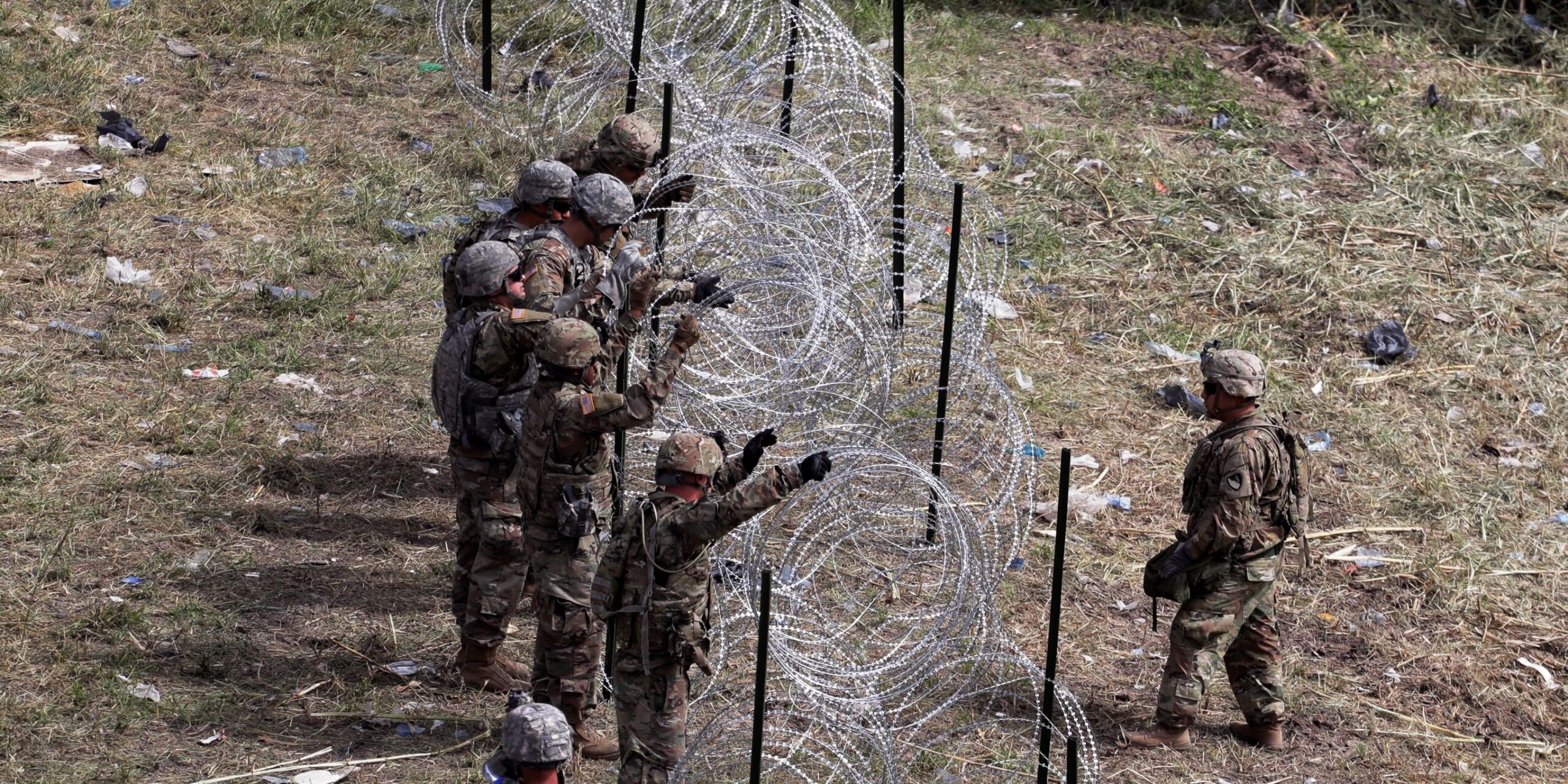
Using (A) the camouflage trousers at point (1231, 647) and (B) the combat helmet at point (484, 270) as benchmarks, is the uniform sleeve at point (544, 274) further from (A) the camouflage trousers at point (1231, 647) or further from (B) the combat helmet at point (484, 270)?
(A) the camouflage trousers at point (1231, 647)

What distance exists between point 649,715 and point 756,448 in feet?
3.14

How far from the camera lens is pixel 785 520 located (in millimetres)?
7840

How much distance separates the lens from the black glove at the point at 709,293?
6.24 meters

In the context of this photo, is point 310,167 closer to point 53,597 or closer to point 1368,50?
point 53,597

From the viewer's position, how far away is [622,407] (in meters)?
5.52

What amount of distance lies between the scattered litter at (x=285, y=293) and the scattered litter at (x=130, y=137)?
2.06 m

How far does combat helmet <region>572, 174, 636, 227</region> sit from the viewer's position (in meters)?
6.29

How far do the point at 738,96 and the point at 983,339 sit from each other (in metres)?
1.75

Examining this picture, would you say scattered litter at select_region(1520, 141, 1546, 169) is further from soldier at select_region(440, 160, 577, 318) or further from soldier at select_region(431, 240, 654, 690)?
soldier at select_region(431, 240, 654, 690)

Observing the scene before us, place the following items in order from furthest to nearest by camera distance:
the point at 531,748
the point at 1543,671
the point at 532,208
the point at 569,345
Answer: the point at 1543,671, the point at 532,208, the point at 569,345, the point at 531,748

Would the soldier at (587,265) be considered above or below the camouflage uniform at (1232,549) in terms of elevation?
above

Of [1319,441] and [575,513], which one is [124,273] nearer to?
[575,513]

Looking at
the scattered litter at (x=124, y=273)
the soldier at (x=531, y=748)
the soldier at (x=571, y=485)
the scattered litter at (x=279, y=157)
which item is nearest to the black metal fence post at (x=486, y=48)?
the scattered litter at (x=279, y=157)

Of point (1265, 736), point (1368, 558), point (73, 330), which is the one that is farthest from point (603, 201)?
point (1368, 558)
